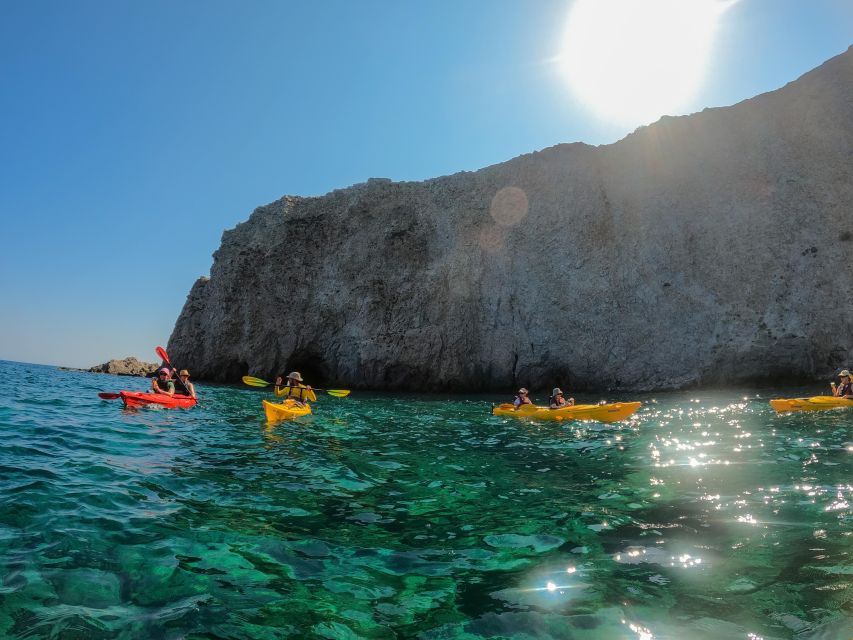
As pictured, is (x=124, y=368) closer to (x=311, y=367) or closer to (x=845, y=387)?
(x=311, y=367)

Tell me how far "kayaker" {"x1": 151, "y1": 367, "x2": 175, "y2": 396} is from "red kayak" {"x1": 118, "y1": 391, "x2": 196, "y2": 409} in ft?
2.22

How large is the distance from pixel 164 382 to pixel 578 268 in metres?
26.2

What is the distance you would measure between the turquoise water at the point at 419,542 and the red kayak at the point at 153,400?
16.0ft

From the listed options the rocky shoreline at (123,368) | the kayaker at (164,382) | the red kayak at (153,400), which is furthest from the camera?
the rocky shoreline at (123,368)

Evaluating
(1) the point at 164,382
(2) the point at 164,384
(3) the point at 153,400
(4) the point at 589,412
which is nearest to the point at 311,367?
(2) the point at 164,384

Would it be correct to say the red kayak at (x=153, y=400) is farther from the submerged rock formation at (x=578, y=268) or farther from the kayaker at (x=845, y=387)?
the submerged rock formation at (x=578, y=268)

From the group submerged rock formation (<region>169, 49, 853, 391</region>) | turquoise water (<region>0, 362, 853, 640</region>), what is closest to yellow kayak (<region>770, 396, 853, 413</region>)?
turquoise water (<region>0, 362, 853, 640</region>)

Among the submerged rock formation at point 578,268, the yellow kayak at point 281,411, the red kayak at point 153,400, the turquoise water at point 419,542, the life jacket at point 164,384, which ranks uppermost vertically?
the submerged rock formation at point 578,268

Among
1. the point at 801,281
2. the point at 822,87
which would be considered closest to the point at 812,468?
the point at 801,281

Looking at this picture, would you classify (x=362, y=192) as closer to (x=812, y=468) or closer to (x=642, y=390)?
(x=642, y=390)

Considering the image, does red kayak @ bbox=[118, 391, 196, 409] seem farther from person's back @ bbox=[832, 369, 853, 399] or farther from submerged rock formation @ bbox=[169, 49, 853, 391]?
submerged rock formation @ bbox=[169, 49, 853, 391]

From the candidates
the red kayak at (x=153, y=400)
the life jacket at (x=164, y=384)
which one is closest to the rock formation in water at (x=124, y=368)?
the life jacket at (x=164, y=384)

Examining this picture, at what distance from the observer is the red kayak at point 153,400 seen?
45.2 feet

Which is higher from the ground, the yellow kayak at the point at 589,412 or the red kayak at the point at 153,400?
the red kayak at the point at 153,400
